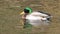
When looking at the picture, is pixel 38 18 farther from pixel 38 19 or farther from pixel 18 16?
pixel 18 16

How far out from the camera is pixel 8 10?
7.61 m

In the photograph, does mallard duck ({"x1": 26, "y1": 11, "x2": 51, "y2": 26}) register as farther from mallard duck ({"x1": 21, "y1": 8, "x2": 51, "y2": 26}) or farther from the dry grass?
the dry grass

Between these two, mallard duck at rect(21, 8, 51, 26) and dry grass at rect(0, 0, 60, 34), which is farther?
mallard duck at rect(21, 8, 51, 26)

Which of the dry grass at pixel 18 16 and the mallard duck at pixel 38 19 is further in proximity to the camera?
the mallard duck at pixel 38 19

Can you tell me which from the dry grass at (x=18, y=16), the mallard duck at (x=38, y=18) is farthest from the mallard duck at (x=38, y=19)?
A: the dry grass at (x=18, y=16)

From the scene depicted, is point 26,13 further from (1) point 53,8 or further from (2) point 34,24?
(1) point 53,8

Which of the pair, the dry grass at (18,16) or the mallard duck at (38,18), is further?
the mallard duck at (38,18)

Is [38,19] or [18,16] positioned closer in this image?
[38,19]

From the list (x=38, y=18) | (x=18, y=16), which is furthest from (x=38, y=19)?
(x=18, y=16)

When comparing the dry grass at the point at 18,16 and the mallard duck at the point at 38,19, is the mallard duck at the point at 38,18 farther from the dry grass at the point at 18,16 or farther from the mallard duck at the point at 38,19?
the dry grass at the point at 18,16

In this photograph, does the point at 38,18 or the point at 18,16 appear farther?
the point at 18,16

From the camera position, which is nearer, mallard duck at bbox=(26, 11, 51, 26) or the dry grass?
the dry grass

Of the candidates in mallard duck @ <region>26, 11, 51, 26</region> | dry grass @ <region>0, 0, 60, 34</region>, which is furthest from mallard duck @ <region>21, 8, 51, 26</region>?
dry grass @ <region>0, 0, 60, 34</region>

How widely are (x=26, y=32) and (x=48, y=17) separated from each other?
1.27 meters
